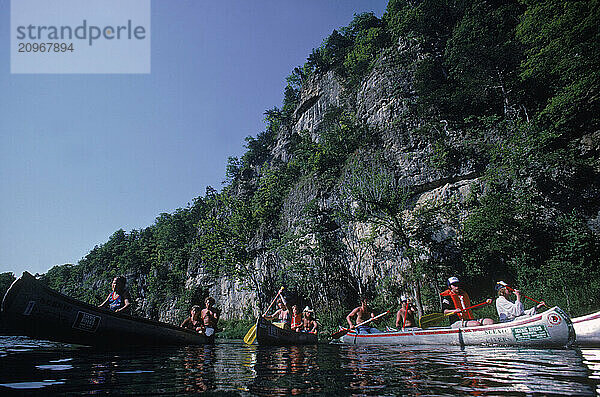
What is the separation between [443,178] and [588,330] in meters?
15.0

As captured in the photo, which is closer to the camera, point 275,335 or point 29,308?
point 29,308

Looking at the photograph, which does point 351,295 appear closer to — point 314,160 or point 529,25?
point 314,160

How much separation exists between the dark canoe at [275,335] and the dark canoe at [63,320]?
3.57 m

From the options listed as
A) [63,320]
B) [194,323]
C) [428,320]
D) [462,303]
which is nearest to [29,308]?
[63,320]

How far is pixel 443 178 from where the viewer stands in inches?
842

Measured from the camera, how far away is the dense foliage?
16484mm

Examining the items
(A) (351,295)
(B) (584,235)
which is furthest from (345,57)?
(B) (584,235)

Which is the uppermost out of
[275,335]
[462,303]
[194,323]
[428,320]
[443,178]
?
[443,178]

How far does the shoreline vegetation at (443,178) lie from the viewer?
16547 millimetres

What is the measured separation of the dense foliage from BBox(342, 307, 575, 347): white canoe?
23.4 ft

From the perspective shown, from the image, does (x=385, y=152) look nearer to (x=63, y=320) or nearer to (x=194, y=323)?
(x=194, y=323)

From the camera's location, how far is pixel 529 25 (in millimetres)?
19500

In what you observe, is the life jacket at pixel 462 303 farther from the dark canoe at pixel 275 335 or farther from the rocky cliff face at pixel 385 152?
the rocky cliff face at pixel 385 152

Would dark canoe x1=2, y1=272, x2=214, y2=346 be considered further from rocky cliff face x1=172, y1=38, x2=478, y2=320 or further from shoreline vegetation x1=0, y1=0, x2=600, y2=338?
rocky cliff face x1=172, y1=38, x2=478, y2=320
